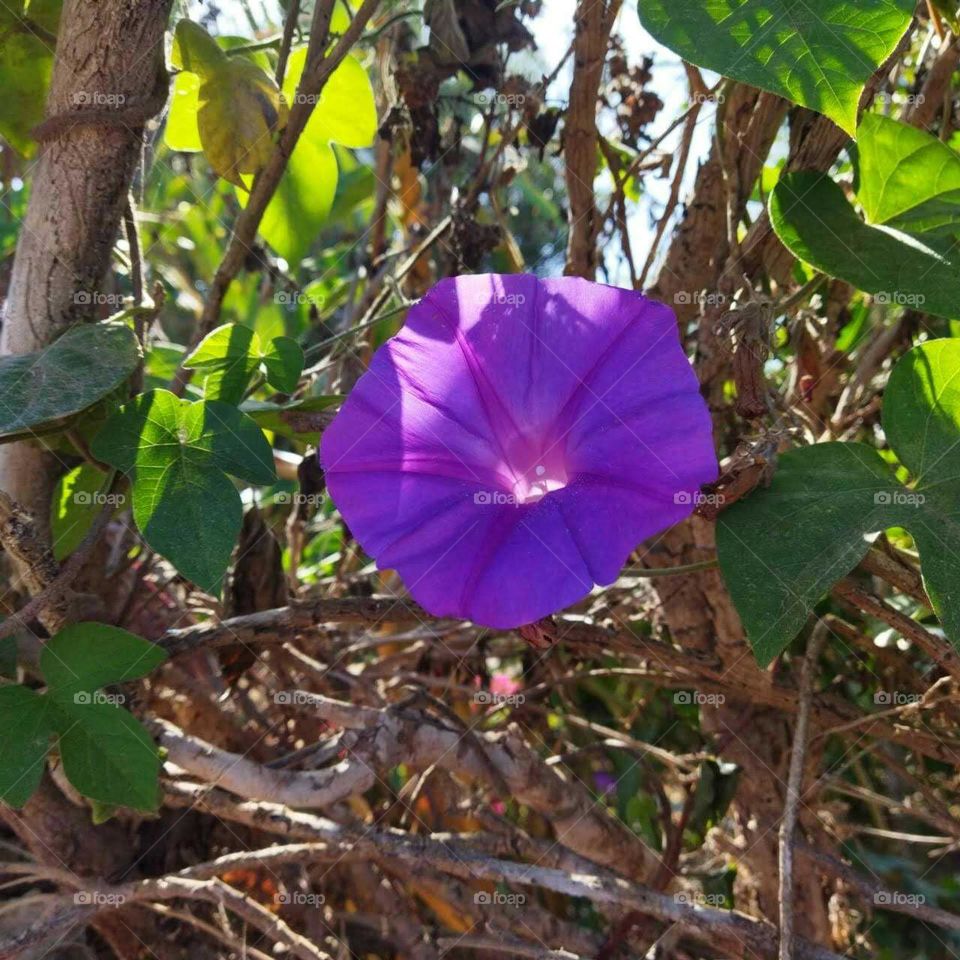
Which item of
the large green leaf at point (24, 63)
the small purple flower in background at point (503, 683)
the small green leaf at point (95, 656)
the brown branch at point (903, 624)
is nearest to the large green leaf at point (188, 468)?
the small green leaf at point (95, 656)

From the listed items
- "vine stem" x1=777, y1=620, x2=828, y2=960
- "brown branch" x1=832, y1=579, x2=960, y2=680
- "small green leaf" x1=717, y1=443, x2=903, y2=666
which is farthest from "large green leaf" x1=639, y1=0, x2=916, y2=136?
"vine stem" x1=777, y1=620, x2=828, y2=960

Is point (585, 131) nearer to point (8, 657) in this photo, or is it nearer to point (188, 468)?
point (188, 468)

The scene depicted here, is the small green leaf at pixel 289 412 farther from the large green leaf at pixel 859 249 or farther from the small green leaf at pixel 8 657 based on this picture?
the large green leaf at pixel 859 249

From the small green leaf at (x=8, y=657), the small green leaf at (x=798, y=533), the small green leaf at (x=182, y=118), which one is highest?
the small green leaf at (x=182, y=118)

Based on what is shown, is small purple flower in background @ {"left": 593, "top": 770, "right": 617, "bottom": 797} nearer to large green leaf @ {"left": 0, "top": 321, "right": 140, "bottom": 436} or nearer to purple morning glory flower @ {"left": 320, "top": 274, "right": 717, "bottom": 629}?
purple morning glory flower @ {"left": 320, "top": 274, "right": 717, "bottom": 629}

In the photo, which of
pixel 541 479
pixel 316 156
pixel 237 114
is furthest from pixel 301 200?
pixel 541 479

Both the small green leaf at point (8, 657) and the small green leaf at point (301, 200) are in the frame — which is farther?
the small green leaf at point (301, 200)

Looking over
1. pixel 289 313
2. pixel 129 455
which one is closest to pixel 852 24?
pixel 129 455
